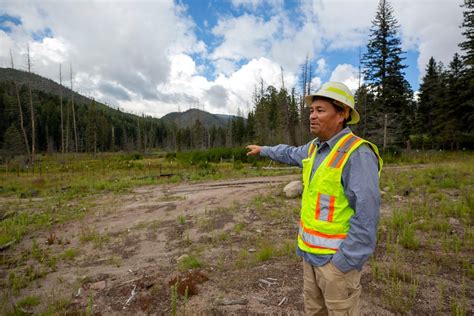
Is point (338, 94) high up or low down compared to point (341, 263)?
up

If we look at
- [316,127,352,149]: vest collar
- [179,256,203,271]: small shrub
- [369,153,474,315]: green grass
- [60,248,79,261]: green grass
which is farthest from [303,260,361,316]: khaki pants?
[60,248,79,261]: green grass

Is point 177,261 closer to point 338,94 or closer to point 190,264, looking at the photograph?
point 190,264

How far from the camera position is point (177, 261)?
4848 millimetres

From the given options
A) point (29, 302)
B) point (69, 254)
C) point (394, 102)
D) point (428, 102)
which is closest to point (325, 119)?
point (29, 302)

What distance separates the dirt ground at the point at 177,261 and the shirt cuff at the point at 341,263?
6.06 feet

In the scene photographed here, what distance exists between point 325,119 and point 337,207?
66cm

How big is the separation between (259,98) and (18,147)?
141 feet

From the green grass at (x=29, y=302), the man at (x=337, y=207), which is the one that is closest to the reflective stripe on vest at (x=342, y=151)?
the man at (x=337, y=207)

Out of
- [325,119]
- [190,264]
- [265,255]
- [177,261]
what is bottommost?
[177,261]

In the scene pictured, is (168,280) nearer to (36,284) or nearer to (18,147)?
(36,284)

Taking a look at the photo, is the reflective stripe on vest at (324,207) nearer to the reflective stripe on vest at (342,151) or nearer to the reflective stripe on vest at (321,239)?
the reflective stripe on vest at (321,239)

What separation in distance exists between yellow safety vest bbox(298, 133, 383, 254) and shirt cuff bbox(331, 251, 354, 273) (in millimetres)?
76

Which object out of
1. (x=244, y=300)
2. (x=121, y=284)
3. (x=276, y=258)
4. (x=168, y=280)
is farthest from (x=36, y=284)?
(x=276, y=258)

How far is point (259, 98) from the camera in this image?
47.2 m
